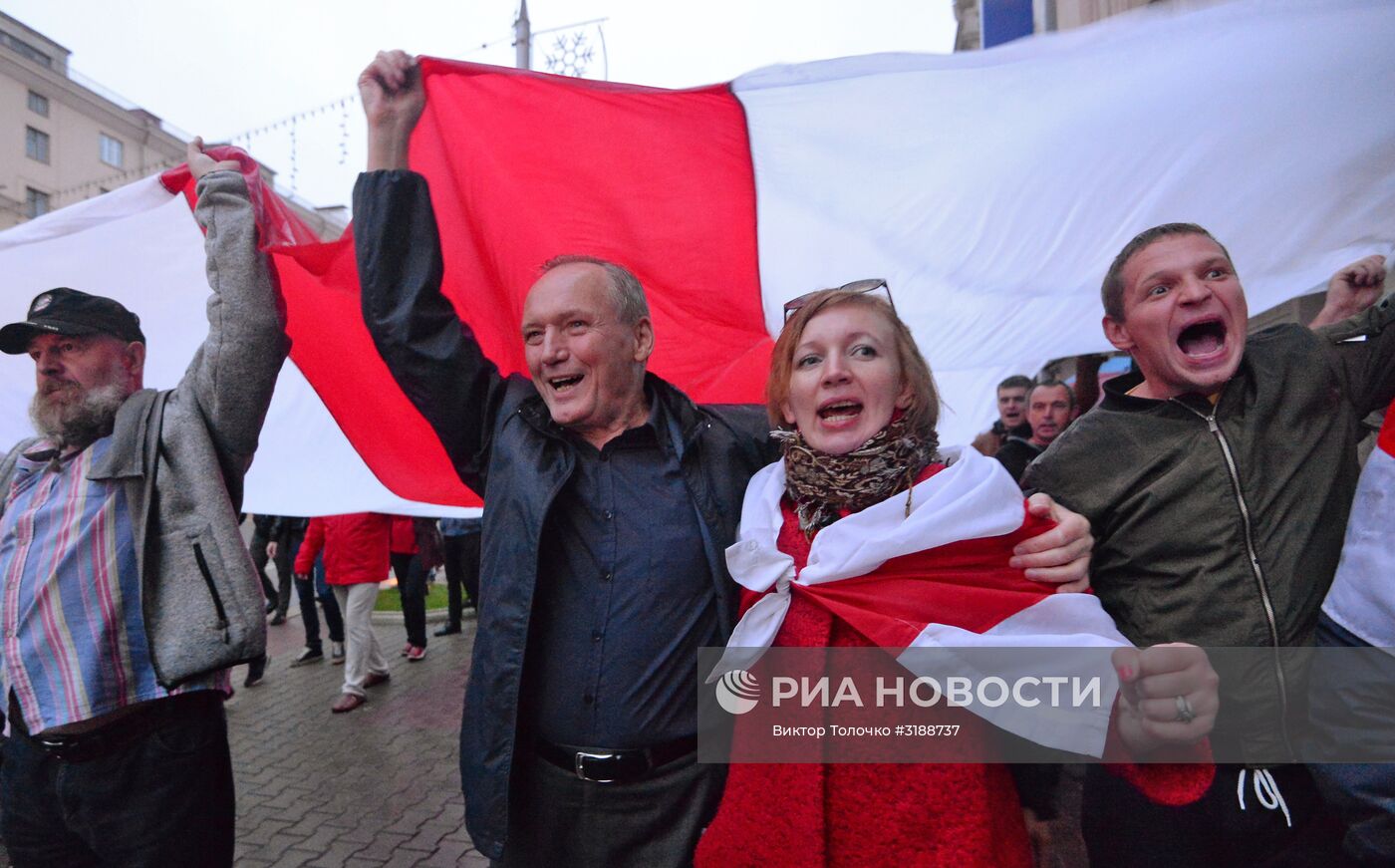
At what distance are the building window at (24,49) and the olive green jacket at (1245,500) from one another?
2055 inches

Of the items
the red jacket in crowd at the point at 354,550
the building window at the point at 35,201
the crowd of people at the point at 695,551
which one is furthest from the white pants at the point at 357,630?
the building window at the point at 35,201

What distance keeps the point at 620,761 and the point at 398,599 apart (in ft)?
37.2

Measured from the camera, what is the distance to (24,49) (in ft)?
129

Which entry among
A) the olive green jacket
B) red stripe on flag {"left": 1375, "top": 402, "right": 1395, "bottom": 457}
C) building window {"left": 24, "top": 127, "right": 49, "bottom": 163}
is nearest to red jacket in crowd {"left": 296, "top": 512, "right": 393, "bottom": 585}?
the olive green jacket

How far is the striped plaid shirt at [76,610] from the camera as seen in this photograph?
2.15 meters

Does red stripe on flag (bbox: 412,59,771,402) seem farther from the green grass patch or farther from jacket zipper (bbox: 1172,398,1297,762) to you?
the green grass patch

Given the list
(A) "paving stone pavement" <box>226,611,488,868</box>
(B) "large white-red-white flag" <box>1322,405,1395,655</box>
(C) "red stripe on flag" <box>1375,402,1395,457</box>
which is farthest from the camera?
(A) "paving stone pavement" <box>226,611,488,868</box>

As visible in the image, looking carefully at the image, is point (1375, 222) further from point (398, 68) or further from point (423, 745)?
point (423, 745)

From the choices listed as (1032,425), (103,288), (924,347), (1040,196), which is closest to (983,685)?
(1040,196)

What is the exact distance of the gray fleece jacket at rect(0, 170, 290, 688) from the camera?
2.21 metres

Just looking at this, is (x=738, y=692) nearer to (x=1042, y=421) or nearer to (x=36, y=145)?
(x=1042, y=421)

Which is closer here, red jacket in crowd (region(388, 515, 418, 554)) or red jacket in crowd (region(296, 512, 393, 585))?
red jacket in crowd (region(296, 512, 393, 585))

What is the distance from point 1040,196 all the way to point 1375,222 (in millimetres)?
1133

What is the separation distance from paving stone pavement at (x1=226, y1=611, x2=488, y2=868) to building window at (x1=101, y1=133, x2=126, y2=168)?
4861 cm
